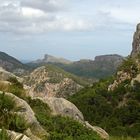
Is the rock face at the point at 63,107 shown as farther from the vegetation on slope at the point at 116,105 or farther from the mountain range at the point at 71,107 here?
the vegetation on slope at the point at 116,105

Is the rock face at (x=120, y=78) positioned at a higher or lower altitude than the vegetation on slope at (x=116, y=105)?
higher

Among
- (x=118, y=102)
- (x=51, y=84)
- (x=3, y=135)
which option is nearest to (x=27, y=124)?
(x=3, y=135)

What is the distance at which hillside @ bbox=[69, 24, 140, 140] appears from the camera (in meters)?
74.8

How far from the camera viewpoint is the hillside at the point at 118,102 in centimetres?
7479

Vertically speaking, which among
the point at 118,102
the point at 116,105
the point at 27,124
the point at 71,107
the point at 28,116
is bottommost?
the point at 116,105

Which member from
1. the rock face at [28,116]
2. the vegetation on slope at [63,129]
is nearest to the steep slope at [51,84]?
the vegetation on slope at [63,129]

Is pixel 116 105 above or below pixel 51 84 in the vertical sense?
below

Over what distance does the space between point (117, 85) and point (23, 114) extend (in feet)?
241

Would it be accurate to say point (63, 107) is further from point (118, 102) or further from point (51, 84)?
point (51, 84)

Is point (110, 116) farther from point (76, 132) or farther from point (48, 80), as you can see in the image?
point (48, 80)

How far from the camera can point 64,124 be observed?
21.7 m

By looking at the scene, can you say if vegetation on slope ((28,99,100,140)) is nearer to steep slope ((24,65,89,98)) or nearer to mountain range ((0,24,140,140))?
mountain range ((0,24,140,140))

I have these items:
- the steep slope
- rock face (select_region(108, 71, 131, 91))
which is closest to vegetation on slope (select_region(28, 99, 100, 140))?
rock face (select_region(108, 71, 131, 91))

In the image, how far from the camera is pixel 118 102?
85500mm
